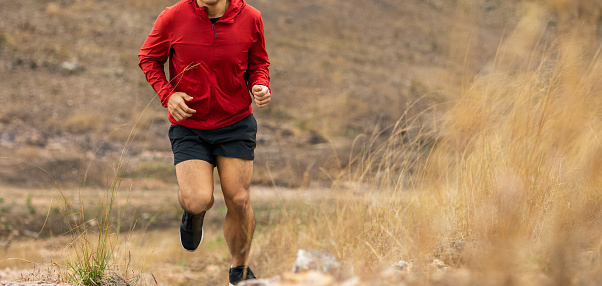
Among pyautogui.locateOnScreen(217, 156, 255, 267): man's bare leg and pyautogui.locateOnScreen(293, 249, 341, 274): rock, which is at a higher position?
pyautogui.locateOnScreen(293, 249, 341, 274): rock

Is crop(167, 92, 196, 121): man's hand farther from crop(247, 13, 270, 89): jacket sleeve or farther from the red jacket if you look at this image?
crop(247, 13, 270, 89): jacket sleeve

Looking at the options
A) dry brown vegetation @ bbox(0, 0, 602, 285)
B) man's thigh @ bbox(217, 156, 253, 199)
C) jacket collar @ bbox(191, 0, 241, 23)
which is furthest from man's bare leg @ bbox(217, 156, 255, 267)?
jacket collar @ bbox(191, 0, 241, 23)

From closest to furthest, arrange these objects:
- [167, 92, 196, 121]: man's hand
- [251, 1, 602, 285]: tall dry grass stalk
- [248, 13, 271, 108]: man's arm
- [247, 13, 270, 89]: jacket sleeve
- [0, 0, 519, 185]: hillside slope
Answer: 1. [251, 1, 602, 285]: tall dry grass stalk
2. [167, 92, 196, 121]: man's hand
3. [248, 13, 271, 108]: man's arm
4. [247, 13, 270, 89]: jacket sleeve
5. [0, 0, 519, 185]: hillside slope

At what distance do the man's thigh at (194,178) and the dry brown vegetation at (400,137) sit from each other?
1.22 feet

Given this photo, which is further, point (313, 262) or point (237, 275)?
point (237, 275)

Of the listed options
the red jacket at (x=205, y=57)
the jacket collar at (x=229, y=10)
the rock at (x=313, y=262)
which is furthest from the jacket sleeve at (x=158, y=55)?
the rock at (x=313, y=262)

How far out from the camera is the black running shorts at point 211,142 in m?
3.11

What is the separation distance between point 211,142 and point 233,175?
0.24 m

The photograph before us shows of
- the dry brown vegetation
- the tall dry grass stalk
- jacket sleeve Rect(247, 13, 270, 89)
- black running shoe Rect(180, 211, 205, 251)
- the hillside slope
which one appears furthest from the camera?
the hillside slope

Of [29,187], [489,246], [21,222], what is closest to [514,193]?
[489,246]

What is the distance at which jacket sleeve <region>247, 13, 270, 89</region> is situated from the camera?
10.4ft

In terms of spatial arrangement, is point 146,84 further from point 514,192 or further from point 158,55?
point 514,192

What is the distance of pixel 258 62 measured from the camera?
326cm

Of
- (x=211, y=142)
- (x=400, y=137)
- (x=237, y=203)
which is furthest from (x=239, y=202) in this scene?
(x=400, y=137)
